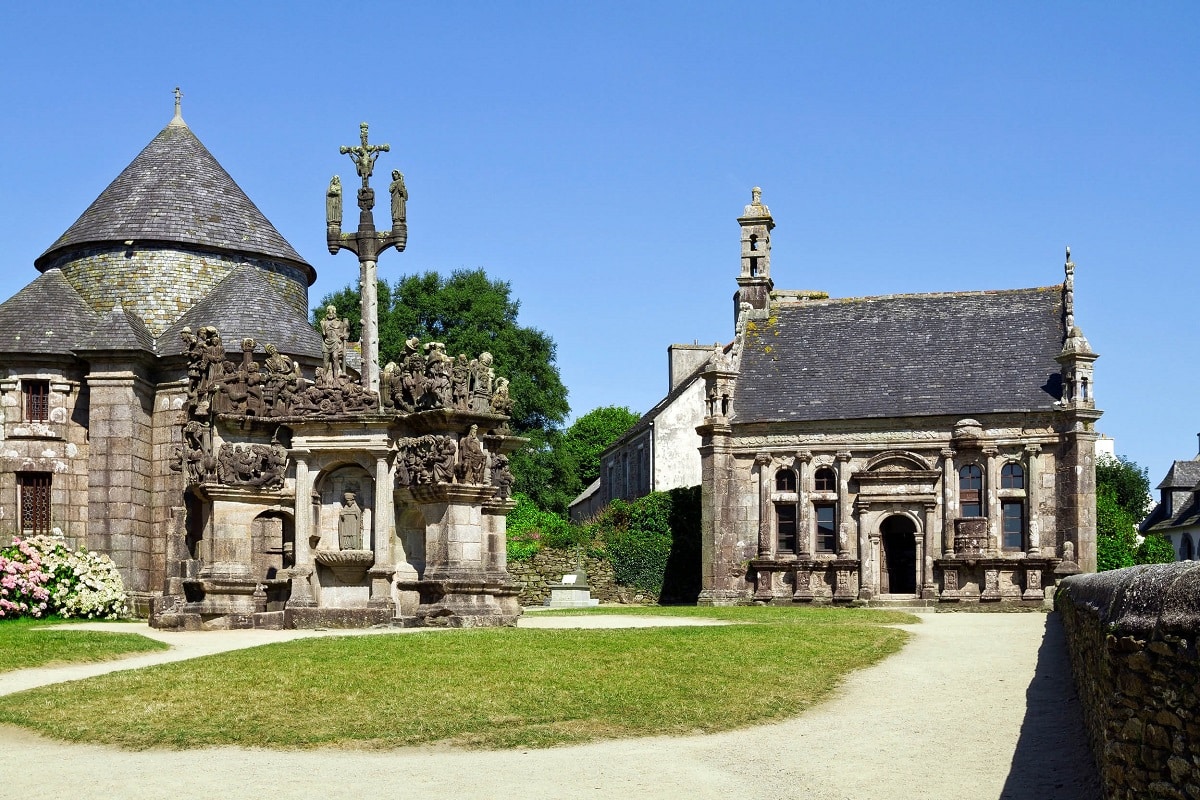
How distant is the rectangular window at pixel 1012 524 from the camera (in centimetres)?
4156

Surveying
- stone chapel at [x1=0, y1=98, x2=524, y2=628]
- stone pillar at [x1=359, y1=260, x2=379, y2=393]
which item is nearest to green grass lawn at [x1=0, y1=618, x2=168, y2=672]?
stone chapel at [x1=0, y1=98, x2=524, y2=628]

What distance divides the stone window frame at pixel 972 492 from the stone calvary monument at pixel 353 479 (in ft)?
66.7

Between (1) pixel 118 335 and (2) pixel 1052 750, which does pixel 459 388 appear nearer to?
(2) pixel 1052 750

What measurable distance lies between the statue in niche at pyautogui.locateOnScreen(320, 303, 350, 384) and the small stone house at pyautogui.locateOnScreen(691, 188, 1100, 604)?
64.0ft

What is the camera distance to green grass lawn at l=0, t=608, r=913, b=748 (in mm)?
13281

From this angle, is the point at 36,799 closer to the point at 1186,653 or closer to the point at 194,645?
the point at 1186,653

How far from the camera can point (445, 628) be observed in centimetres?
2270

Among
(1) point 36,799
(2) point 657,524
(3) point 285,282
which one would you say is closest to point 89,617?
(3) point 285,282

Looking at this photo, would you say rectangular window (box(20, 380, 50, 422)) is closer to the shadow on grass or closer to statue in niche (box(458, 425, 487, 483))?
statue in niche (box(458, 425, 487, 483))

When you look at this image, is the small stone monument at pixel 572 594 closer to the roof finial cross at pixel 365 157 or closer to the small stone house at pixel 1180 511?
the roof finial cross at pixel 365 157

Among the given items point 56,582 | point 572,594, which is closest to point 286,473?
point 56,582

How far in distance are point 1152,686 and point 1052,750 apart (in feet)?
17.0

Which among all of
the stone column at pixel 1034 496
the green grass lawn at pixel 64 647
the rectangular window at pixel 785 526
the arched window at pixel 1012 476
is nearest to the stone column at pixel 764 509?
the rectangular window at pixel 785 526

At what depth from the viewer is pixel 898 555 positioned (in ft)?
142
